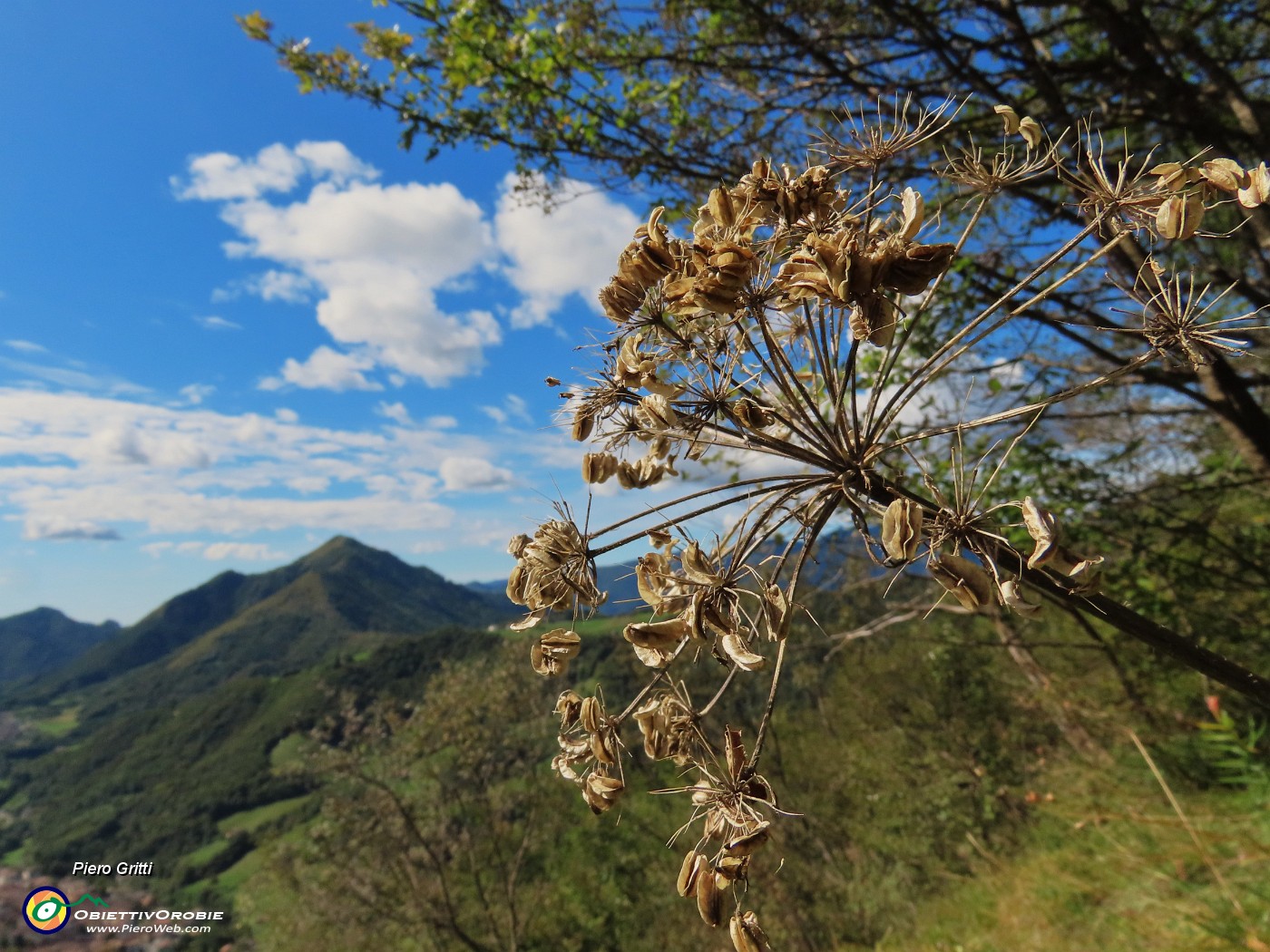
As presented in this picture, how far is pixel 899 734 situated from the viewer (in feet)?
96.5

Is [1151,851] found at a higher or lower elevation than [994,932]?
higher

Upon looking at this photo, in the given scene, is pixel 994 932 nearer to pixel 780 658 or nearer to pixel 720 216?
pixel 780 658

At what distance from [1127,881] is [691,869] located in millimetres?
5930

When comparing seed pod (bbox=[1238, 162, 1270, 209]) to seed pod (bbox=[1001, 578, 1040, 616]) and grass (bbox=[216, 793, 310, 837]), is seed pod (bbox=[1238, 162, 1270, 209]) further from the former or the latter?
grass (bbox=[216, 793, 310, 837])

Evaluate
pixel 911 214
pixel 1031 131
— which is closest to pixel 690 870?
pixel 911 214

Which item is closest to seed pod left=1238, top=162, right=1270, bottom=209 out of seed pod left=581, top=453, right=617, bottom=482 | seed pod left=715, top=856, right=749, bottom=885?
seed pod left=581, top=453, right=617, bottom=482

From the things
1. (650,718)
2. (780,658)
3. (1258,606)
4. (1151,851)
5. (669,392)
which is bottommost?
(1151,851)

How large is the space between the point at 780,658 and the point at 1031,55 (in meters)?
5.43

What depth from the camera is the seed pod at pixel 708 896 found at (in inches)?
61.6

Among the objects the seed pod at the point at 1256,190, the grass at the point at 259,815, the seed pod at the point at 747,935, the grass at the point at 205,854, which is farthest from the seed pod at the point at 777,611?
the grass at the point at 259,815

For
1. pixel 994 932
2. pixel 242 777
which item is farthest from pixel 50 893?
pixel 242 777

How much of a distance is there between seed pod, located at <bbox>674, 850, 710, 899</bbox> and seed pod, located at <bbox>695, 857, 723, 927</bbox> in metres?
0.01

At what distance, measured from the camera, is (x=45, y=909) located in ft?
57.2

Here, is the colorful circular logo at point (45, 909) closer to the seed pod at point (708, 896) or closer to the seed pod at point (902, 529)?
the seed pod at point (708, 896)
